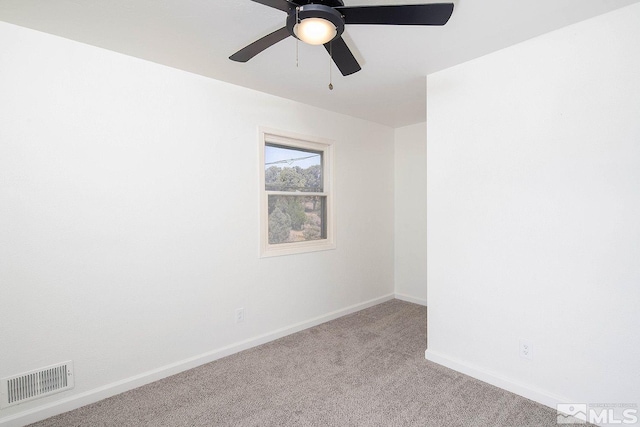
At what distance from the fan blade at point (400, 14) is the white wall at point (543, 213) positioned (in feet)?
3.90

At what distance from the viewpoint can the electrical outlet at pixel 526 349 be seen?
2141 millimetres

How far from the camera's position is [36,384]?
1.96 m

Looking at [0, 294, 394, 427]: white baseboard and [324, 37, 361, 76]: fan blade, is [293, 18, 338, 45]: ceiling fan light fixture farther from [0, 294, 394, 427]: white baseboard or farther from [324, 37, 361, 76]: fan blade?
[0, 294, 394, 427]: white baseboard

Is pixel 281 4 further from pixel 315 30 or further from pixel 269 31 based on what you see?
pixel 269 31

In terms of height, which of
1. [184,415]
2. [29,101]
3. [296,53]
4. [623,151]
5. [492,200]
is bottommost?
[184,415]

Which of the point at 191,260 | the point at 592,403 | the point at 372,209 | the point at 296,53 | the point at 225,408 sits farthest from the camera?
the point at 372,209

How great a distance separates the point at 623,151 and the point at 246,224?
272cm

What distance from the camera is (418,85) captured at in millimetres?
2834

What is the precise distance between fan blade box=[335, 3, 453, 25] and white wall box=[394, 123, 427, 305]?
2.96m

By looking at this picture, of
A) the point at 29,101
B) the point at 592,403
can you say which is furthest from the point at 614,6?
the point at 29,101

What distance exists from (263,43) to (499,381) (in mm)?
2706

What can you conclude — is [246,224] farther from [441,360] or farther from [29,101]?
[441,360]

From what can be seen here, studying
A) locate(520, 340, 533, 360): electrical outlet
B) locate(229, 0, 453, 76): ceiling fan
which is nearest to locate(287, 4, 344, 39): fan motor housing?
locate(229, 0, 453, 76): ceiling fan

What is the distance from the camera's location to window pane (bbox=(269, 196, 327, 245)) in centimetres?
325
